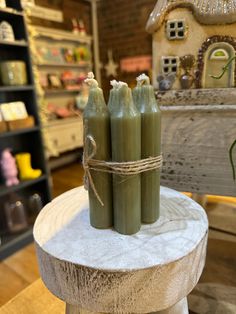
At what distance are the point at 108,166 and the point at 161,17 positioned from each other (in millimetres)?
556

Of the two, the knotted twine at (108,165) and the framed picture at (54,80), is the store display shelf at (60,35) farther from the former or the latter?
the knotted twine at (108,165)

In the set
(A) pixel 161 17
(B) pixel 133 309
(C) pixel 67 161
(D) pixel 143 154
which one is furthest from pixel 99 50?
(B) pixel 133 309

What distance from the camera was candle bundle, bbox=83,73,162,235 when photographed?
493 millimetres

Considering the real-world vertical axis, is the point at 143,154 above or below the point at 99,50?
below

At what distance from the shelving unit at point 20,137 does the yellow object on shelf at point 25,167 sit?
40 millimetres

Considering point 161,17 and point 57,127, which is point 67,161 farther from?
point 161,17

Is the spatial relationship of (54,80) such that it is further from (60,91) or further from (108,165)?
(108,165)

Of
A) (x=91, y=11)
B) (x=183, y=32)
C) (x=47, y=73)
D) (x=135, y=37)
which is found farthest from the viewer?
(x=91, y=11)

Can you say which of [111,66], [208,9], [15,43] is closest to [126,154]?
[208,9]

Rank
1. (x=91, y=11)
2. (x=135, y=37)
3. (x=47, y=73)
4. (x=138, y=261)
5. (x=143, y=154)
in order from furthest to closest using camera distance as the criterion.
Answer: (x=91, y=11), (x=135, y=37), (x=47, y=73), (x=143, y=154), (x=138, y=261)

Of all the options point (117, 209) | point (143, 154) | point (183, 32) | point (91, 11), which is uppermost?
point (91, 11)

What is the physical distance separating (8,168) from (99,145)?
4.07 feet

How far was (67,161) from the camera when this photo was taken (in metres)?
3.24

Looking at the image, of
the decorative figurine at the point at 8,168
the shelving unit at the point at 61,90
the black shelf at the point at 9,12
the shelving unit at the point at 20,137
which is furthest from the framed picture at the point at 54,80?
the decorative figurine at the point at 8,168
